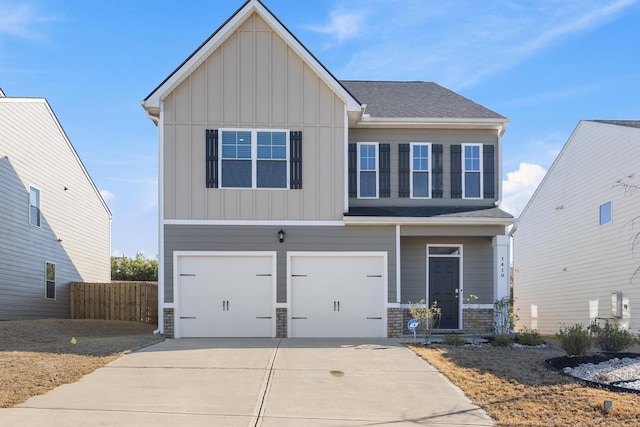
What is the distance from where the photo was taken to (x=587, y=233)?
68.2 ft

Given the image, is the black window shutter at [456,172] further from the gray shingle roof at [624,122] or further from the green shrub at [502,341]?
the gray shingle roof at [624,122]

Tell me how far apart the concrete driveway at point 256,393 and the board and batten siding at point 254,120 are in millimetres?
4113

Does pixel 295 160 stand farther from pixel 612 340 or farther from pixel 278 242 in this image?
pixel 612 340

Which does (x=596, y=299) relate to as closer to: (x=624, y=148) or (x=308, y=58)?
(x=624, y=148)

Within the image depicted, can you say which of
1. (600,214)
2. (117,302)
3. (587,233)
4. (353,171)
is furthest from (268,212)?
(587,233)

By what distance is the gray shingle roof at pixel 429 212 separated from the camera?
15.6m

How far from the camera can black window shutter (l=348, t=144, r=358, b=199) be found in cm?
1669

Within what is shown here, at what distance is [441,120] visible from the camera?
1653 cm

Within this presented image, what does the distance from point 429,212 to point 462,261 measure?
74.0 inches

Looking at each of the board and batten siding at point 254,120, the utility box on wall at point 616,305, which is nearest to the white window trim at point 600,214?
the utility box on wall at point 616,305

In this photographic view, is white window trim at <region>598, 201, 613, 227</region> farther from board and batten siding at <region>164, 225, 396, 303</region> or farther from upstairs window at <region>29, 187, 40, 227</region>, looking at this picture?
upstairs window at <region>29, 187, 40, 227</region>

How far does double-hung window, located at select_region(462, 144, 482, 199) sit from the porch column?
1.49m

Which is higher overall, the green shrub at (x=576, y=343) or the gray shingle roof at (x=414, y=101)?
the gray shingle roof at (x=414, y=101)

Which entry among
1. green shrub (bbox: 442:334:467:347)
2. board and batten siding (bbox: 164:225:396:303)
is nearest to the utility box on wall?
green shrub (bbox: 442:334:467:347)
